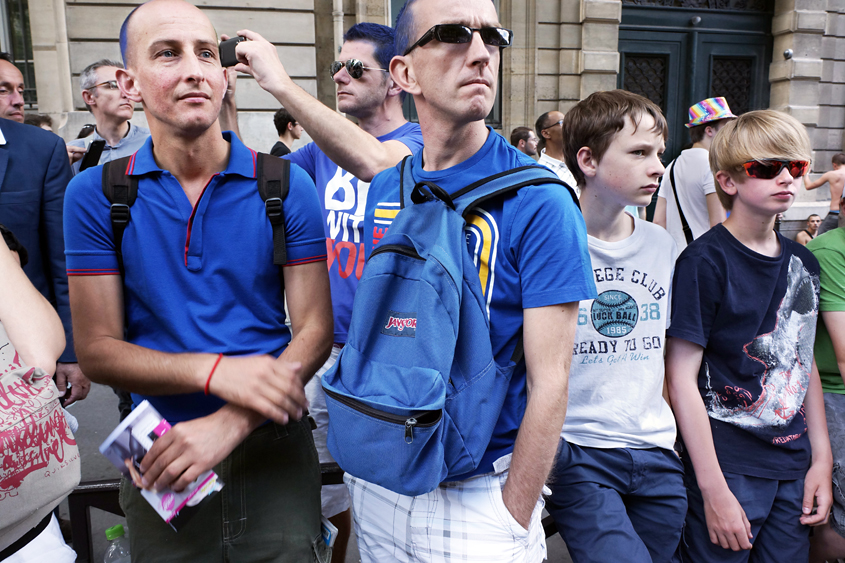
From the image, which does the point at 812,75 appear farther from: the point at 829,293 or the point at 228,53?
the point at 228,53

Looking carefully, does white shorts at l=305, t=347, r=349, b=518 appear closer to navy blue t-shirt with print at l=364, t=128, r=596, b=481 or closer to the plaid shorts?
the plaid shorts

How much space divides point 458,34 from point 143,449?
132cm

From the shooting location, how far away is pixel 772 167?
2379 millimetres

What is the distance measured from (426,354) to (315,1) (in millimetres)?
9503

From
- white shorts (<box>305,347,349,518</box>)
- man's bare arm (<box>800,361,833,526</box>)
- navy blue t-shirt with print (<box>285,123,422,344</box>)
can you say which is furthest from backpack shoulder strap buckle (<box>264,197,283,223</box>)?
man's bare arm (<box>800,361,833,526</box>)

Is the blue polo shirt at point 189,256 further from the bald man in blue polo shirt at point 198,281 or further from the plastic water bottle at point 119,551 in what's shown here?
the plastic water bottle at point 119,551

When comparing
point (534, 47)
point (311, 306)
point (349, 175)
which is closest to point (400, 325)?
point (311, 306)

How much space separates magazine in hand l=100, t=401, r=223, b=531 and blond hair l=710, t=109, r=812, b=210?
2.27 meters

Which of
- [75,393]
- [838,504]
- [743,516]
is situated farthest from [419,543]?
[75,393]

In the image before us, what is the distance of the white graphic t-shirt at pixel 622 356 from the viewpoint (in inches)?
84.0

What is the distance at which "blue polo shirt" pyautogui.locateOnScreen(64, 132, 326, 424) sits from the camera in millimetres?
1765

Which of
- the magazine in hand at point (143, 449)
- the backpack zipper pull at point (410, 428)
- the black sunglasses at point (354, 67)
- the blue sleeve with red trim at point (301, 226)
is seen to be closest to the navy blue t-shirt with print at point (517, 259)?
the backpack zipper pull at point (410, 428)

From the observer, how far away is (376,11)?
947cm

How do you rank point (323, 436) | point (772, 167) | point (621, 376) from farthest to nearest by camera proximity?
point (323, 436)
point (772, 167)
point (621, 376)
